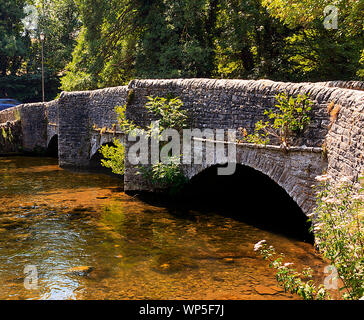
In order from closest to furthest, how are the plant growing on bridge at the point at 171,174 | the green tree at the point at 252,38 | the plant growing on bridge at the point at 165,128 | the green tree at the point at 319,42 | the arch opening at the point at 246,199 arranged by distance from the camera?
the arch opening at the point at 246,199
the plant growing on bridge at the point at 165,128
the plant growing on bridge at the point at 171,174
the green tree at the point at 319,42
the green tree at the point at 252,38

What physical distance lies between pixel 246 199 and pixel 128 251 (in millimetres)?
4619

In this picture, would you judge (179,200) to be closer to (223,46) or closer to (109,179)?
(109,179)

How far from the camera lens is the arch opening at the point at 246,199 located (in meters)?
9.02

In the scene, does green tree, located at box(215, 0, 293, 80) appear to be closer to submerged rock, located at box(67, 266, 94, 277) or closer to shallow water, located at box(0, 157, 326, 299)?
shallow water, located at box(0, 157, 326, 299)

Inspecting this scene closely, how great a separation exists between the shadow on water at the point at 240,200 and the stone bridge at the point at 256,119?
75 cm

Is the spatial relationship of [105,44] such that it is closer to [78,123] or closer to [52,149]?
[52,149]

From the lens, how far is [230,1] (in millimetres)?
16453

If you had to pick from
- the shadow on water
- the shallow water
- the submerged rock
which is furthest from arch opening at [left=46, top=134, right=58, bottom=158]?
the submerged rock

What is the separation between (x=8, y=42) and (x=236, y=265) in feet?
98.3

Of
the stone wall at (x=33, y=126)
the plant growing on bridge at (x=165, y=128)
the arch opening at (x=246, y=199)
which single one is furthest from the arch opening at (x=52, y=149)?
the arch opening at (x=246, y=199)

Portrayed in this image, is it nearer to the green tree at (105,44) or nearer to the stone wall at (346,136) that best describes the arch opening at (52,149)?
the green tree at (105,44)

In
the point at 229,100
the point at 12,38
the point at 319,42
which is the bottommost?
the point at 229,100

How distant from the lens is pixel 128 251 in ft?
22.7

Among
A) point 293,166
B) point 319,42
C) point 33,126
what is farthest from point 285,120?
point 33,126
